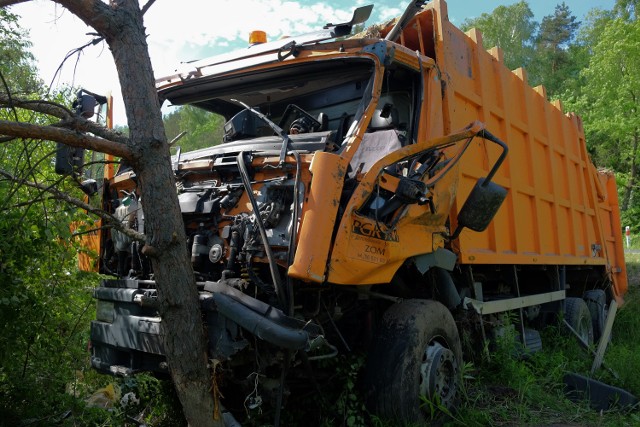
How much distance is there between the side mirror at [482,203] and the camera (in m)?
3.76

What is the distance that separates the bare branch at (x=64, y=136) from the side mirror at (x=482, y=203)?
225 cm

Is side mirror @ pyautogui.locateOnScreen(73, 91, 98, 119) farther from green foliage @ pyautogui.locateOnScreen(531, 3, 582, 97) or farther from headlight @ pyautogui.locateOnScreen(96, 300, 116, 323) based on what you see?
green foliage @ pyautogui.locateOnScreen(531, 3, 582, 97)

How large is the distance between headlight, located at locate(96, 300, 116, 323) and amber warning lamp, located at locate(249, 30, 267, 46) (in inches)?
90.3

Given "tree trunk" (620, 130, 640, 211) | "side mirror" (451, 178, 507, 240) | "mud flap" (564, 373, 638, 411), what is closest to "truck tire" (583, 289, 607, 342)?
"mud flap" (564, 373, 638, 411)

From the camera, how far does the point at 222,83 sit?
14.5 feet

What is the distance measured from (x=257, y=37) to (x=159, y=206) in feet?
7.82

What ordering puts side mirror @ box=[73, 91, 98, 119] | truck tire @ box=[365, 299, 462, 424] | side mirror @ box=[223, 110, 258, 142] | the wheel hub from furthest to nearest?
side mirror @ box=[223, 110, 258, 142], side mirror @ box=[73, 91, 98, 119], the wheel hub, truck tire @ box=[365, 299, 462, 424]

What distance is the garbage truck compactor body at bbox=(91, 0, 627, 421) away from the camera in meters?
2.97

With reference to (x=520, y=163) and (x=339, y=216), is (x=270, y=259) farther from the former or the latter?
(x=520, y=163)

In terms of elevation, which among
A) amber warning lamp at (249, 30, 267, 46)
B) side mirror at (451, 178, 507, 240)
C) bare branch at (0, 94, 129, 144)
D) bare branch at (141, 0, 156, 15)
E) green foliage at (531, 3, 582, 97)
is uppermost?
green foliage at (531, 3, 582, 97)

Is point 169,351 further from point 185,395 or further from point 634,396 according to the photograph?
point 634,396

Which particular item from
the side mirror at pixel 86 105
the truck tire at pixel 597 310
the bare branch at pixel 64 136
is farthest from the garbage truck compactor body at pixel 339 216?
the truck tire at pixel 597 310

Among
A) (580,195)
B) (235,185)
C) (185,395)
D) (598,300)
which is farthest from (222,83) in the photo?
(598,300)

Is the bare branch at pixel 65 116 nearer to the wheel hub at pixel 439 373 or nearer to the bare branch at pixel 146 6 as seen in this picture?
the bare branch at pixel 146 6
